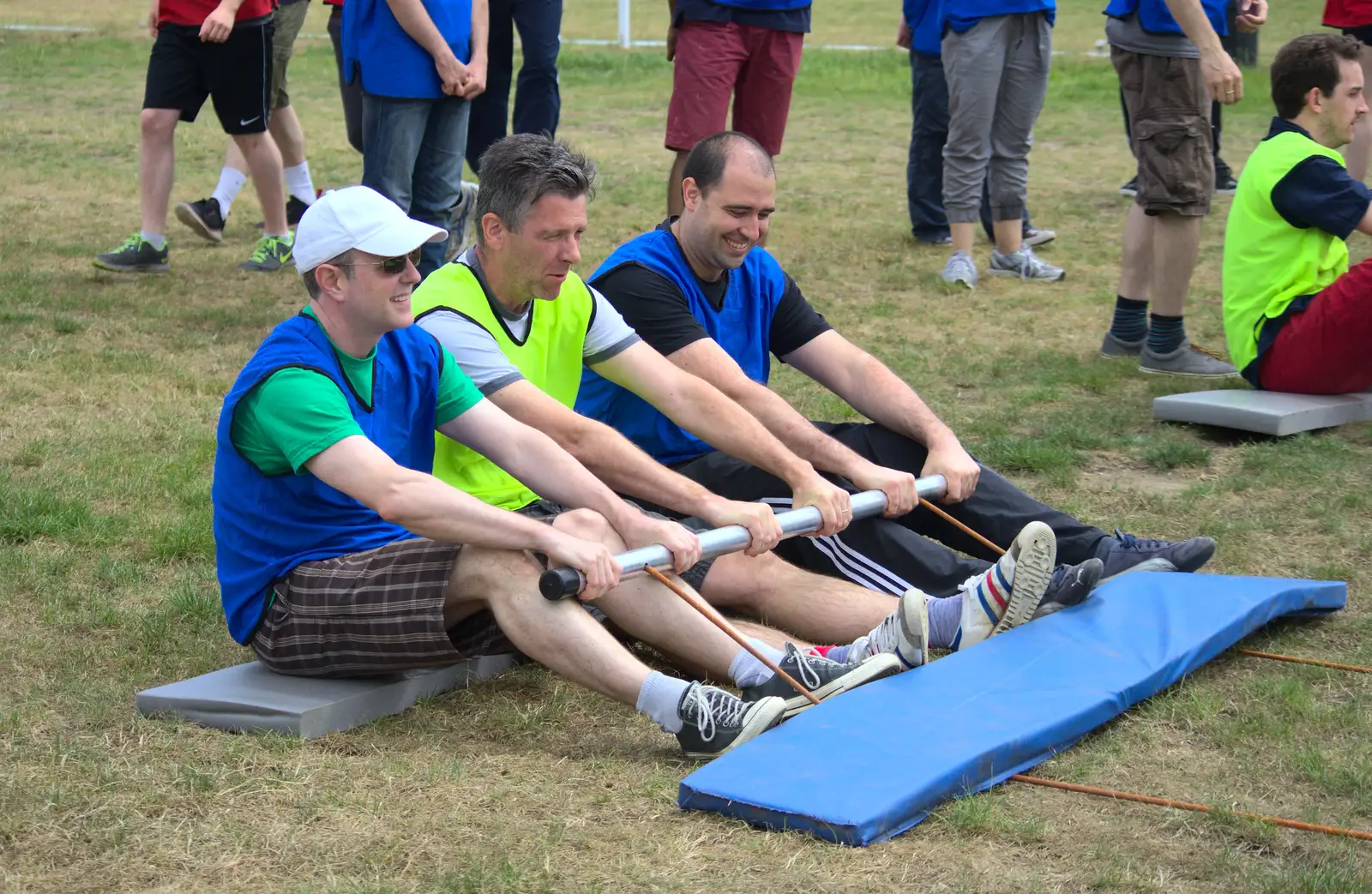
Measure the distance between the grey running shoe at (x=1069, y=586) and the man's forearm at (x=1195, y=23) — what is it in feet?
9.92

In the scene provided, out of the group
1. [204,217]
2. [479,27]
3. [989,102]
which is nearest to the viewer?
[479,27]

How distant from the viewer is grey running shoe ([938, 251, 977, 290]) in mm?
8055

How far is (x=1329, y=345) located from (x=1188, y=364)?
2.99 ft

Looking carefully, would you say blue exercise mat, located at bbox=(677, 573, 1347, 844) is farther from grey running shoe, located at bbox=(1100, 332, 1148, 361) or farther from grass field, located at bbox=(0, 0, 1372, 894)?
grey running shoe, located at bbox=(1100, 332, 1148, 361)

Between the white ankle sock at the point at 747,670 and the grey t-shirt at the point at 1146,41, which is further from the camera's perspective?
the grey t-shirt at the point at 1146,41

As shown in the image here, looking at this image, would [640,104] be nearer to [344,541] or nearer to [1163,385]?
[1163,385]

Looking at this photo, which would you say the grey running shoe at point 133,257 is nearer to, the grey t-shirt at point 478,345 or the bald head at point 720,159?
the bald head at point 720,159

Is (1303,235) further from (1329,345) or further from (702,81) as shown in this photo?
(702,81)

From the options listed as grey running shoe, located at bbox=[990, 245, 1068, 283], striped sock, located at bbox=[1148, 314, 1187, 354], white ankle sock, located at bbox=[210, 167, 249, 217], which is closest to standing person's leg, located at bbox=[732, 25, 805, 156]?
grey running shoe, located at bbox=[990, 245, 1068, 283]

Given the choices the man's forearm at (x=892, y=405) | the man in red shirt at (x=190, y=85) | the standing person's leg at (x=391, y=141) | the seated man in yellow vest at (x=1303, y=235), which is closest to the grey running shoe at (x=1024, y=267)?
the seated man in yellow vest at (x=1303, y=235)

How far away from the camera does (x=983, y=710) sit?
10.6 ft

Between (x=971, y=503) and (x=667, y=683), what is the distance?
1.28 meters

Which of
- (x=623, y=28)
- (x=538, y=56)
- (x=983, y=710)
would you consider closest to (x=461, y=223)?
(x=538, y=56)

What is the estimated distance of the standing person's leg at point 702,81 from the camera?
7.34 m
